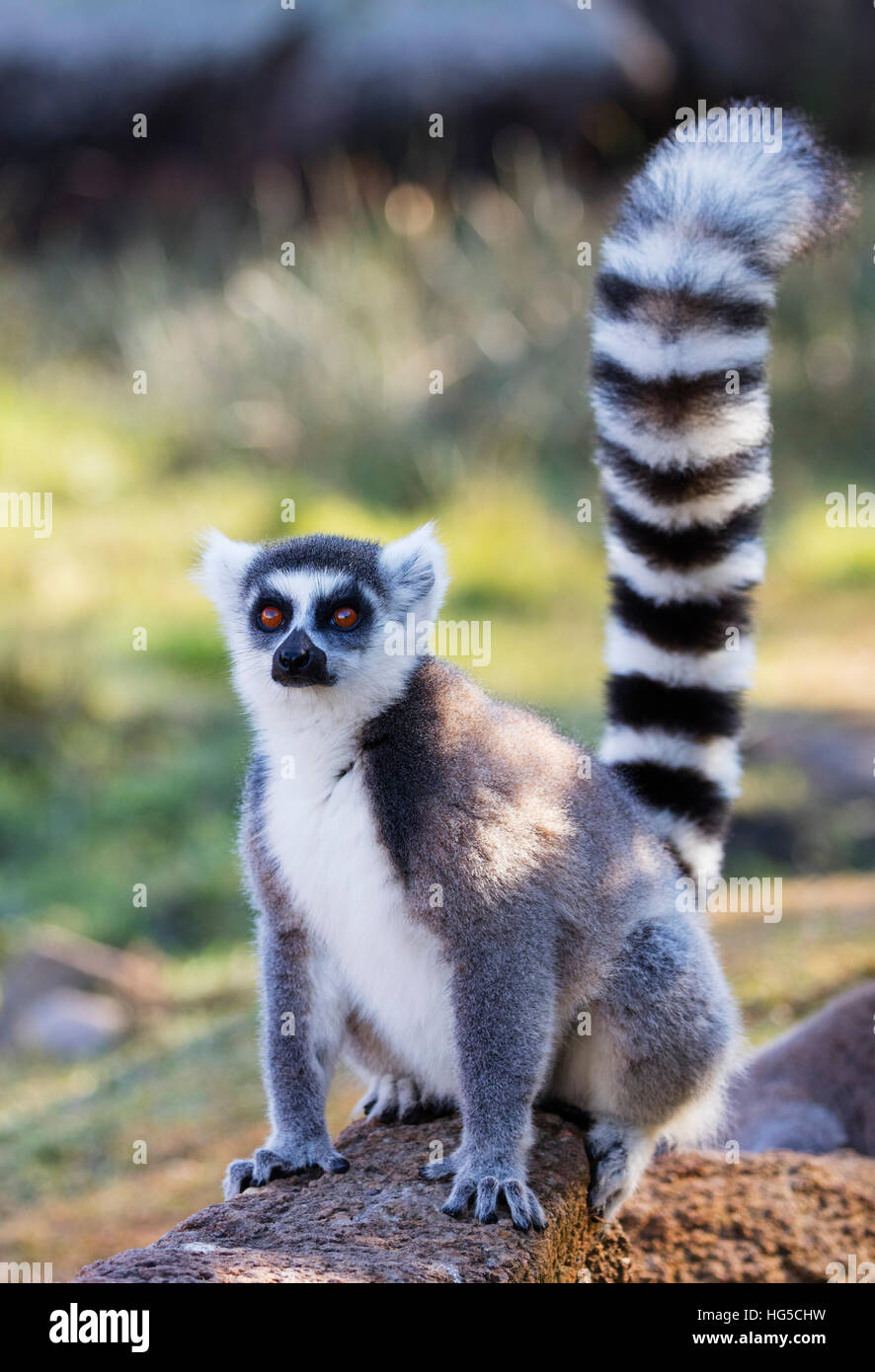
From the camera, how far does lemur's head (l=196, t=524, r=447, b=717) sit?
3326 mm

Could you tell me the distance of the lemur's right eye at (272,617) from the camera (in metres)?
3.46

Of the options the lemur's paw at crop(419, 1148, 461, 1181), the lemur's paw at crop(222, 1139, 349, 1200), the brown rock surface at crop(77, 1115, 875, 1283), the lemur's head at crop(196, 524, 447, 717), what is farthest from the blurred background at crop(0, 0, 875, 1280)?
the lemur's paw at crop(419, 1148, 461, 1181)

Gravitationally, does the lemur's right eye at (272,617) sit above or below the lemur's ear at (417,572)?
below

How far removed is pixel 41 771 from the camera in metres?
9.22

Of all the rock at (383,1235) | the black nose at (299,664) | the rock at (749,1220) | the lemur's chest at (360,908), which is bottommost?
the rock at (749,1220)

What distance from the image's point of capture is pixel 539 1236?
10.1 feet

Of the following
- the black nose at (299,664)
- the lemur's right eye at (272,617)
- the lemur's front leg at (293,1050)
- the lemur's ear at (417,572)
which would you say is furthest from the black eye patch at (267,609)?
the lemur's front leg at (293,1050)

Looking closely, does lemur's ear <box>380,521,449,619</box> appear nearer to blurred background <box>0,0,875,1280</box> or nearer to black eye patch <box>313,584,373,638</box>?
black eye patch <box>313,584,373,638</box>

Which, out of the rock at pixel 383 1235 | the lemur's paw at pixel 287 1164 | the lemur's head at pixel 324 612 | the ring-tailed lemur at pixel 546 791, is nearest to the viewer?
the rock at pixel 383 1235

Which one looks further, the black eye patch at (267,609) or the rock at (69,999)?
the rock at (69,999)

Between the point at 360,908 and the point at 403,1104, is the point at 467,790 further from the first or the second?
the point at 403,1104

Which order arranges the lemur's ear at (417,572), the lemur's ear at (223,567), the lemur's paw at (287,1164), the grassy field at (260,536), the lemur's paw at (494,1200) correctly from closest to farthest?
the lemur's paw at (494,1200) → the lemur's paw at (287,1164) → the lemur's ear at (417,572) → the lemur's ear at (223,567) → the grassy field at (260,536)

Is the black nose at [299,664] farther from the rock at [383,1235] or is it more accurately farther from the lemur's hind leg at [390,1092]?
the rock at [383,1235]

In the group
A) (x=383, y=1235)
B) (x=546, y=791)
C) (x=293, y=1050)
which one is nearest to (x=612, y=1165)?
(x=383, y=1235)
